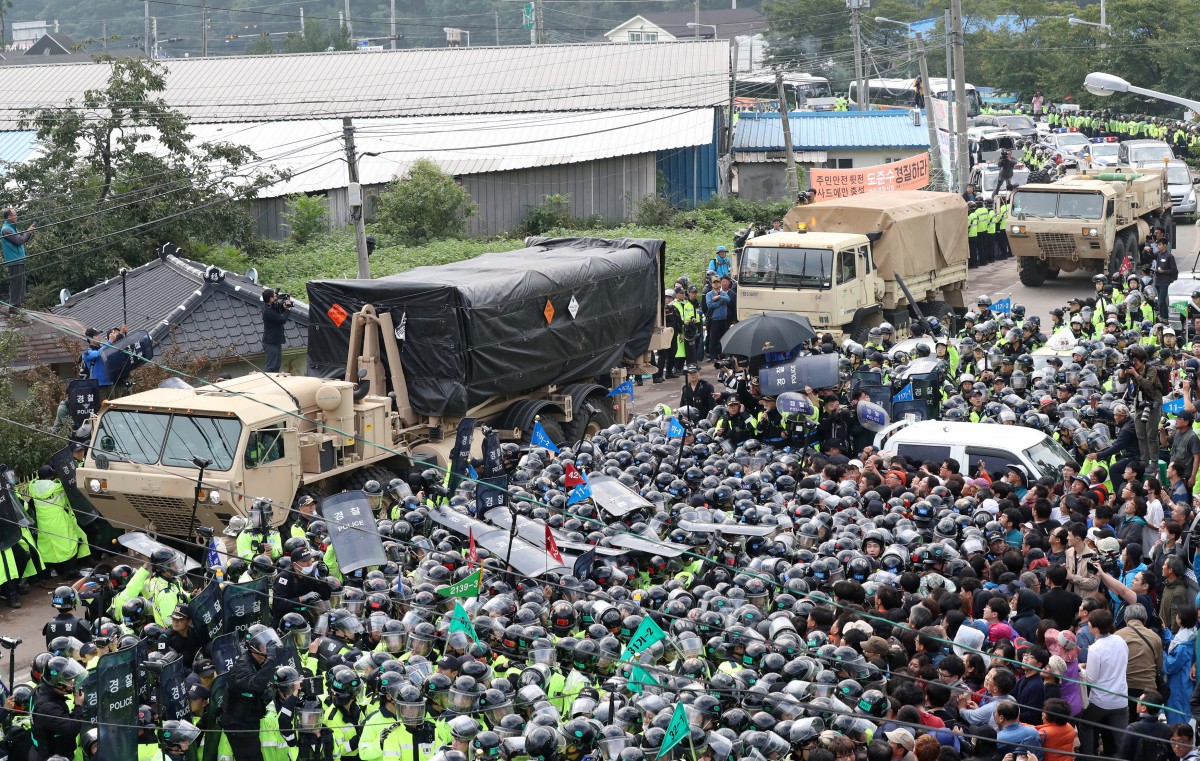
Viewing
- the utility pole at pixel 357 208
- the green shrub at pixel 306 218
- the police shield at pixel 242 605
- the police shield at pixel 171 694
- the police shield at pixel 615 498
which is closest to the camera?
the police shield at pixel 171 694

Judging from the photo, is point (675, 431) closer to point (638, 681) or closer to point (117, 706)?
point (638, 681)

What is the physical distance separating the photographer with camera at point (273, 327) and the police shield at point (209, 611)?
9376mm

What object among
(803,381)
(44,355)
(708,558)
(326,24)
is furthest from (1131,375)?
(326,24)

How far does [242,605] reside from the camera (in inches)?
415

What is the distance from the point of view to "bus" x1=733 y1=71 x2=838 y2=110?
56.1 meters

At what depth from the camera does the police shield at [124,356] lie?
18.1 metres

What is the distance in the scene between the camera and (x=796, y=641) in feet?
32.1

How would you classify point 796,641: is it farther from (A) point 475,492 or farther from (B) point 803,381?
(B) point 803,381

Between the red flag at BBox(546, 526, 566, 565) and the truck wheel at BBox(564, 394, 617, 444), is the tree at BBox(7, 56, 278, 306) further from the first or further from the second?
the red flag at BBox(546, 526, 566, 565)

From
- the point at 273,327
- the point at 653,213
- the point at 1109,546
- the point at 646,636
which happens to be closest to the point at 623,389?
the point at 273,327

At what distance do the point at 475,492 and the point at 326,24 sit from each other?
91.3 metres

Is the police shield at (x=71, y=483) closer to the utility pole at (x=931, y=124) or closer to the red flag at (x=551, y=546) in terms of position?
the red flag at (x=551, y=546)

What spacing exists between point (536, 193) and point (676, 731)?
3022 centimetres

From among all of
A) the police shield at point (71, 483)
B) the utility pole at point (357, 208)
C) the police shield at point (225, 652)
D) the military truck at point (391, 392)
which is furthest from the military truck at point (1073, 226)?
the police shield at point (225, 652)
